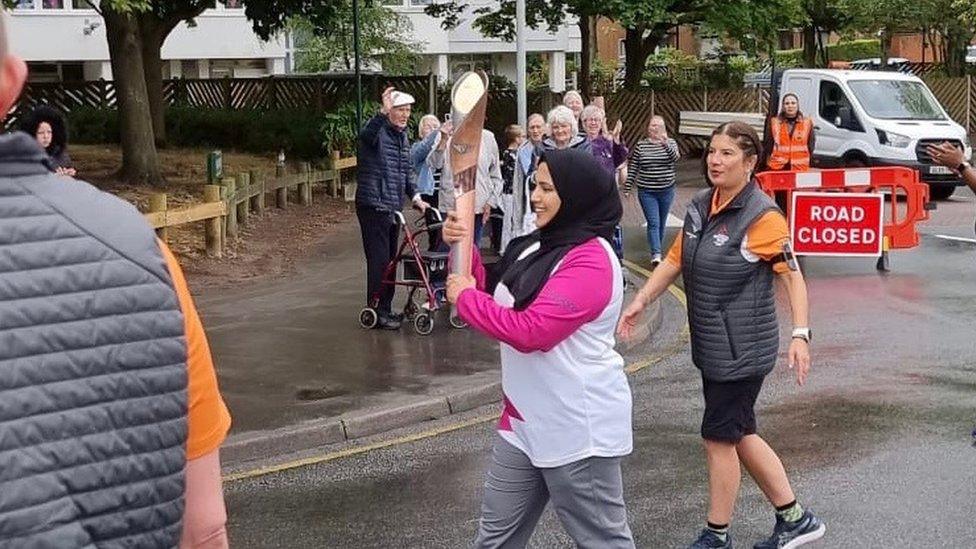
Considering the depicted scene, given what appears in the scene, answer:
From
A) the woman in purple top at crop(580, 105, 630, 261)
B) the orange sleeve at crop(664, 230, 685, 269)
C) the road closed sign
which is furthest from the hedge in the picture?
the orange sleeve at crop(664, 230, 685, 269)

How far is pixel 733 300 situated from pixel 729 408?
1.48 feet

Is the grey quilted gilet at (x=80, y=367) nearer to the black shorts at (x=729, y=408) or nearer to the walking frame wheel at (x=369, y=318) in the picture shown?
the black shorts at (x=729, y=408)

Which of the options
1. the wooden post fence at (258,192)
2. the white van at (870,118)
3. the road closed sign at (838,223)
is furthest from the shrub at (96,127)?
the road closed sign at (838,223)

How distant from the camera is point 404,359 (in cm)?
1036

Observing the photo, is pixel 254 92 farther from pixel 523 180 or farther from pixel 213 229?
pixel 523 180

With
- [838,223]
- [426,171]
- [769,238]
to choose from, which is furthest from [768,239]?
[838,223]

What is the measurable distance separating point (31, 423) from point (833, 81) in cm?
2287

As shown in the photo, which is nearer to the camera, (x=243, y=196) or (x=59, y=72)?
(x=243, y=196)

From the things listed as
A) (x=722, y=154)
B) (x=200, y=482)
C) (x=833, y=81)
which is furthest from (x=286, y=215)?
(x=200, y=482)

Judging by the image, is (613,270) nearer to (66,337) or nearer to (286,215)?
(66,337)

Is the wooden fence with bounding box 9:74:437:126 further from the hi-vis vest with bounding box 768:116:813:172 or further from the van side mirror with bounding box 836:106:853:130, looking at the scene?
the hi-vis vest with bounding box 768:116:813:172

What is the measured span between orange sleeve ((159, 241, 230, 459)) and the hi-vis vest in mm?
14869

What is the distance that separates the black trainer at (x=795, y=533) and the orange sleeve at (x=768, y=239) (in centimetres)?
112

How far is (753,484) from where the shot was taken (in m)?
7.24
